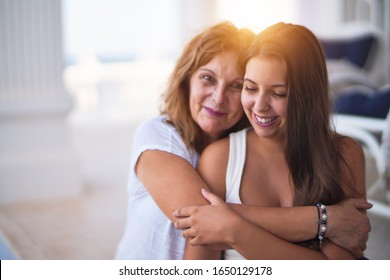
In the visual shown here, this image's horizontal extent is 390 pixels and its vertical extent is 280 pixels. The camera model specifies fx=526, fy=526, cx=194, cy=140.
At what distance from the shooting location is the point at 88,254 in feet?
7.82

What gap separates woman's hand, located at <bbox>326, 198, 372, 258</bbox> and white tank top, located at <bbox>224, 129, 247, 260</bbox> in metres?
0.22

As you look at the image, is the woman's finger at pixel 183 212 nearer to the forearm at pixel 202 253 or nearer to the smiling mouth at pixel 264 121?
the forearm at pixel 202 253

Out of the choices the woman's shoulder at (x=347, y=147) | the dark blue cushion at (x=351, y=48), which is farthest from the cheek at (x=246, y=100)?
the dark blue cushion at (x=351, y=48)

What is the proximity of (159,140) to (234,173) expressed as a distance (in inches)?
9.6

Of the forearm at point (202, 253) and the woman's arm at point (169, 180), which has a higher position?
the woman's arm at point (169, 180)

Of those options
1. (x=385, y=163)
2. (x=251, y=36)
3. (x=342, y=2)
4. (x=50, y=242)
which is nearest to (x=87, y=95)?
(x=342, y=2)

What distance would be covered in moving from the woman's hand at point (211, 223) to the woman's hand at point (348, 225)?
22 cm

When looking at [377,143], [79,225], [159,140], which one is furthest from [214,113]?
[79,225]

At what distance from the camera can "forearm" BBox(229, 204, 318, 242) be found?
1192mm

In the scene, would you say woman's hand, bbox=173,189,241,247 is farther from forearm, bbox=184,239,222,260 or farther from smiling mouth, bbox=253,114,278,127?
smiling mouth, bbox=253,114,278,127

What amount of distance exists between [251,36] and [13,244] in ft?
5.48

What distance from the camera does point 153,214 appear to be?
1.46 metres

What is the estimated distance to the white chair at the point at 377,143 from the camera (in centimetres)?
228

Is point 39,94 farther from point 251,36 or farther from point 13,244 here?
point 251,36
